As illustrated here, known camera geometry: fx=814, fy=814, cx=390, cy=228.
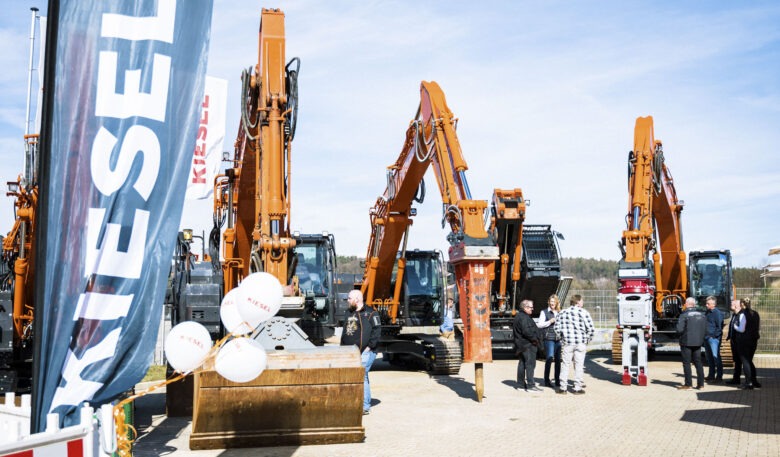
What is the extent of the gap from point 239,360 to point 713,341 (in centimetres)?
1237

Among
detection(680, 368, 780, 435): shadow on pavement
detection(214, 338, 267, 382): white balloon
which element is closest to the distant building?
detection(680, 368, 780, 435): shadow on pavement

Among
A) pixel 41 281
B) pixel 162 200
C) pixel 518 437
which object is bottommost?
pixel 518 437

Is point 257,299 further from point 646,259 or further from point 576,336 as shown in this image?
point 646,259

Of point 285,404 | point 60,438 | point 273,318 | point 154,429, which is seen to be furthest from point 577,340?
point 60,438

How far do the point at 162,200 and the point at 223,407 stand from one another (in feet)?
14.5

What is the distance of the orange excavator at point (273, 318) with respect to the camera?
334 inches

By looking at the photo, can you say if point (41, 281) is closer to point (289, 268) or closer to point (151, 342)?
point (151, 342)

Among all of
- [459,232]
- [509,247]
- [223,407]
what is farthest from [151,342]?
[509,247]

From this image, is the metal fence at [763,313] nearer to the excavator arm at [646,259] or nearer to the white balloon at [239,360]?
the excavator arm at [646,259]

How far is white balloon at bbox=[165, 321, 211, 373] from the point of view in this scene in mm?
5004

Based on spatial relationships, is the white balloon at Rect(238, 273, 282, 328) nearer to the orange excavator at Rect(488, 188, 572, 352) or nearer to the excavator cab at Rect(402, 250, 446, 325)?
the excavator cab at Rect(402, 250, 446, 325)

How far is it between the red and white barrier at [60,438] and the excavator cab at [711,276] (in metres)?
19.0

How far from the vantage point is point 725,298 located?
20781 millimetres

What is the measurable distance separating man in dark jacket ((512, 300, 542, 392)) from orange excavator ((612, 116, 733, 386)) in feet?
5.98
